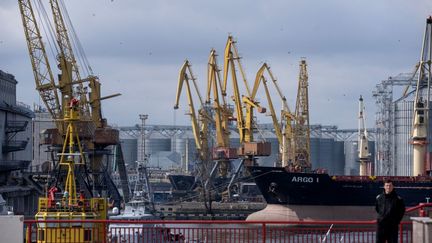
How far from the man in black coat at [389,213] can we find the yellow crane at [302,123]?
105 m

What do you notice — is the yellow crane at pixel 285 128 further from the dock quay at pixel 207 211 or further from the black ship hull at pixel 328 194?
the black ship hull at pixel 328 194

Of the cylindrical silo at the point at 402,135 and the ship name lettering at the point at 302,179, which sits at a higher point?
A: the cylindrical silo at the point at 402,135

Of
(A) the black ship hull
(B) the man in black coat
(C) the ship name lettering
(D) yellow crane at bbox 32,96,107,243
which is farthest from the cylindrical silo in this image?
(B) the man in black coat

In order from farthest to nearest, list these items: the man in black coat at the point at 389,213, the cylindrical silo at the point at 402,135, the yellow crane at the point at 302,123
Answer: the cylindrical silo at the point at 402,135, the yellow crane at the point at 302,123, the man in black coat at the point at 389,213

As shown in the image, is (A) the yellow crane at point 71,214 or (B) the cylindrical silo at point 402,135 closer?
(A) the yellow crane at point 71,214

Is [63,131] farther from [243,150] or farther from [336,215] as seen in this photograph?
[243,150]

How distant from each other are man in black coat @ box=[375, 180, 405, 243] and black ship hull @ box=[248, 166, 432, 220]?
64.0 m

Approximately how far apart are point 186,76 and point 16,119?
2787 cm

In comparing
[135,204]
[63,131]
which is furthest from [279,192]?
[63,131]

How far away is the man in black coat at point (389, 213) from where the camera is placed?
22672mm

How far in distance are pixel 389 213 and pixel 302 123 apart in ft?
363

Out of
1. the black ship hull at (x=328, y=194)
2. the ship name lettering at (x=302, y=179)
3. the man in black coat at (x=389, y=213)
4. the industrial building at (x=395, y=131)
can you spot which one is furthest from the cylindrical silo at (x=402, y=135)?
the man in black coat at (x=389, y=213)

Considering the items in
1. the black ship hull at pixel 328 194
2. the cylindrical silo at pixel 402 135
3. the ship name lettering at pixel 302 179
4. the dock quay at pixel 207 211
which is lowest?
the dock quay at pixel 207 211

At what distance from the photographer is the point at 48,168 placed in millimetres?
100625
